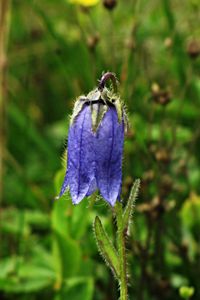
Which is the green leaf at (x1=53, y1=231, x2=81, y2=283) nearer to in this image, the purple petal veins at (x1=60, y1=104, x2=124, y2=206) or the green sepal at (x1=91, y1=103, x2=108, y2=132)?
the purple petal veins at (x1=60, y1=104, x2=124, y2=206)

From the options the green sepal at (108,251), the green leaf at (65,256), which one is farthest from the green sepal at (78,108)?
the green leaf at (65,256)

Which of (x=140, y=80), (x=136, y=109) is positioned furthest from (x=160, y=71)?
(x=136, y=109)

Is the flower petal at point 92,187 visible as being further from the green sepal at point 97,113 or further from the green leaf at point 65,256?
Result: the green leaf at point 65,256

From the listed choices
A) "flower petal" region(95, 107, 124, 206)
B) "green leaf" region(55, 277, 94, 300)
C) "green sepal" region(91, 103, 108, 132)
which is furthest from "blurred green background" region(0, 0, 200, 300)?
"green sepal" region(91, 103, 108, 132)

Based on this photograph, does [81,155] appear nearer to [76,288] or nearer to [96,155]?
[96,155]

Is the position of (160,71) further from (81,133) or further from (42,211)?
(81,133)

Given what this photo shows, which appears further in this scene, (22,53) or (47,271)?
(22,53)
